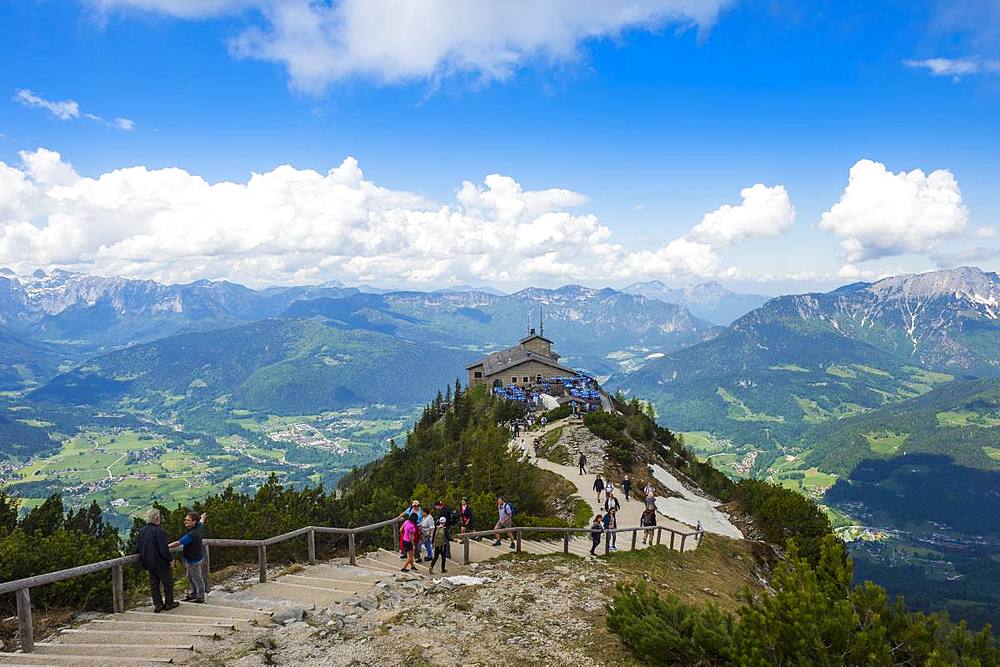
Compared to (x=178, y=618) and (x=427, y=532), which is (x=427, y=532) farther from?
(x=178, y=618)

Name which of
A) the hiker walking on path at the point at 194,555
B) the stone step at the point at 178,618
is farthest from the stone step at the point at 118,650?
the hiker walking on path at the point at 194,555

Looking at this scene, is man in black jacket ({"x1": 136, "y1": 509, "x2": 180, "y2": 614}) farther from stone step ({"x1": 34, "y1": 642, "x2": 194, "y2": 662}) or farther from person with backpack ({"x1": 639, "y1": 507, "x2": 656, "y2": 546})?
person with backpack ({"x1": 639, "y1": 507, "x2": 656, "y2": 546})

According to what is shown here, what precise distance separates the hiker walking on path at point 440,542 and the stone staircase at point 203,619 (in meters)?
0.35

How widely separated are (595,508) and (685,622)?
22.1 m

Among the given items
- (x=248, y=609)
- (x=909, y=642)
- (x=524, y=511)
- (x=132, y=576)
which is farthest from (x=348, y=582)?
(x=524, y=511)

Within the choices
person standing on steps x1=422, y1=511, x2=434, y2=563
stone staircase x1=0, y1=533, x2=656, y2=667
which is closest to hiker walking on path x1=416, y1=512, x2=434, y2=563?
person standing on steps x1=422, y1=511, x2=434, y2=563

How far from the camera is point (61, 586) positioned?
10.6 metres

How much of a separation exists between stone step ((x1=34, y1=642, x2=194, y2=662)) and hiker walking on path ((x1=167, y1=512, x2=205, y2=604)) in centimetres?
253

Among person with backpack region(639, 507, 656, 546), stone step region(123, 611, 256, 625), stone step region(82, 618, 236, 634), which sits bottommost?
person with backpack region(639, 507, 656, 546)

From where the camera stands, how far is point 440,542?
1595cm

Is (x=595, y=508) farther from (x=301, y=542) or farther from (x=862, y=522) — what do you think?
(x=862, y=522)

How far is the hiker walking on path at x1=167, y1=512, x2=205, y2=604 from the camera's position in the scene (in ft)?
36.6

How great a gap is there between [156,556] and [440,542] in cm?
755

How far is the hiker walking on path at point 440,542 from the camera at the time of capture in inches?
618
